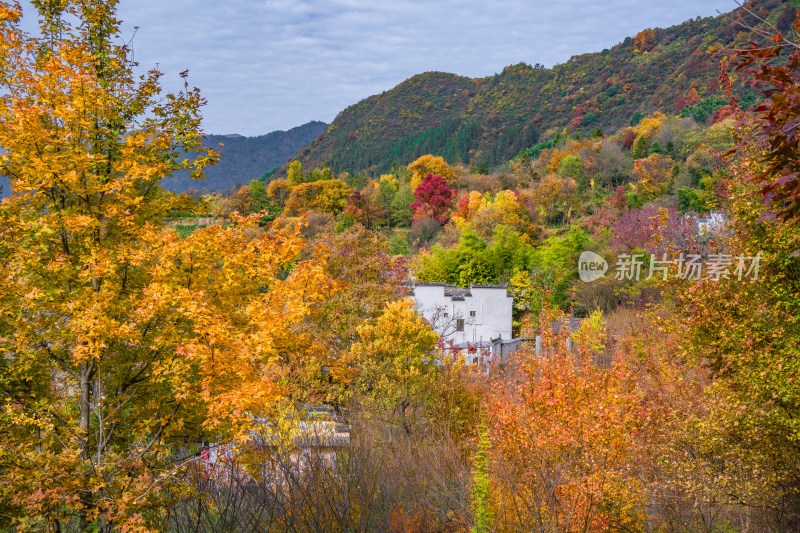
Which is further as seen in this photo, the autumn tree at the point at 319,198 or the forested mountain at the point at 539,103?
the forested mountain at the point at 539,103

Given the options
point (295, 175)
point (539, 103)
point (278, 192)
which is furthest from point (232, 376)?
point (539, 103)

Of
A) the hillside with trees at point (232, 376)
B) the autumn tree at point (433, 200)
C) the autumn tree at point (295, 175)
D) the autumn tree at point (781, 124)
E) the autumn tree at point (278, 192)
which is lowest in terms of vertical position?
the hillside with trees at point (232, 376)

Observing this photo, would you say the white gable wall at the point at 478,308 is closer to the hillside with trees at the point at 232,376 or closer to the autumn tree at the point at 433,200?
the hillside with trees at the point at 232,376

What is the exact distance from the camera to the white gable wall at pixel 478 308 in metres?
29.0

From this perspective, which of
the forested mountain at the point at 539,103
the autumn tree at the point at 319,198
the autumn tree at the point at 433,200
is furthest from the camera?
the forested mountain at the point at 539,103

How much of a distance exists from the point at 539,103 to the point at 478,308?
330ft

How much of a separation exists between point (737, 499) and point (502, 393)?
4775 millimetres

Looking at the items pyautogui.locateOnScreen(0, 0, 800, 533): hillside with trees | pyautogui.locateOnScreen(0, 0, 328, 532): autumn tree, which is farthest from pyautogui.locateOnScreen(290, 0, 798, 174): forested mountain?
pyautogui.locateOnScreen(0, 0, 328, 532): autumn tree

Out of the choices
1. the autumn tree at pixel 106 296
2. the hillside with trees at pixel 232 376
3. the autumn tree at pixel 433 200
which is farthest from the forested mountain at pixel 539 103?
the autumn tree at pixel 106 296

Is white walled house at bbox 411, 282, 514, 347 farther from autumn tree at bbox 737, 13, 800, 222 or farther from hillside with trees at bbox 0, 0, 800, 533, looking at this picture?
autumn tree at bbox 737, 13, 800, 222

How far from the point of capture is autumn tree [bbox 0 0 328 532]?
5.51 m

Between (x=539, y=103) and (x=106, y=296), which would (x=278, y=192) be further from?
(x=539, y=103)

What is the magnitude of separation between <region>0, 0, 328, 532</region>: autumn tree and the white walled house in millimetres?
22352

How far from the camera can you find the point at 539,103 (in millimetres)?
118000
